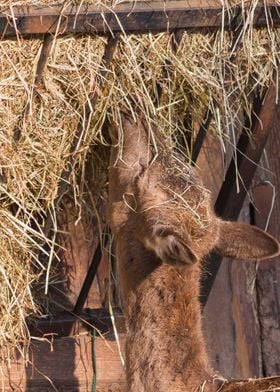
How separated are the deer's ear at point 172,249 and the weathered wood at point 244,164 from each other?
855mm

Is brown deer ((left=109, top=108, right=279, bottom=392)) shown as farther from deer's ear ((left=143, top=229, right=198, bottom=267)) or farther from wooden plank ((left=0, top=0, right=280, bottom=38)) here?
wooden plank ((left=0, top=0, right=280, bottom=38))

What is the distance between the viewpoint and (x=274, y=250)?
688 centimetres

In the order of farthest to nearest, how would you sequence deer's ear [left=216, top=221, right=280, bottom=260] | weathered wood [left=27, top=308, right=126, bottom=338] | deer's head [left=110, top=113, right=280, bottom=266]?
weathered wood [left=27, top=308, right=126, bottom=338], deer's ear [left=216, top=221, right=280, bottom=260], deer's head [left=110, top=113, right=280, bottom=266]

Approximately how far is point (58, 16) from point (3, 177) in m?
0.90

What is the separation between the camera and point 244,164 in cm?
739

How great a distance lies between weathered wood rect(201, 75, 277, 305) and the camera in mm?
7227

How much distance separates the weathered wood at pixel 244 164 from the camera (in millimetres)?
7227

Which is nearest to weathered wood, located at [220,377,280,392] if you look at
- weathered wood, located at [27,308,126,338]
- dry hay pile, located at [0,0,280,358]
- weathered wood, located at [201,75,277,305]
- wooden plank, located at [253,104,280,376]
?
weathered wood, located at [201,75,277,305]

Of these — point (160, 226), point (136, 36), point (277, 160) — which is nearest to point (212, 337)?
point (277, 160)

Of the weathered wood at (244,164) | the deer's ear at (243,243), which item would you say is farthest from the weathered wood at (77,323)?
the deer's ear at (243,243)

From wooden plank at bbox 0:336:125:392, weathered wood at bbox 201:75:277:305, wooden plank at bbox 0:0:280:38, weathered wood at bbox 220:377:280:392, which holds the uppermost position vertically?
wooden plank at bbox 0:0:280:38

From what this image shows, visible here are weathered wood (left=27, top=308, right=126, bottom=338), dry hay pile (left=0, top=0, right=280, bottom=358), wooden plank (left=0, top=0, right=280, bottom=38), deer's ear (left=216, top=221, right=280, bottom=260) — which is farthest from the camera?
weathered wood (left=27, top=308, right=126, bottom=338)

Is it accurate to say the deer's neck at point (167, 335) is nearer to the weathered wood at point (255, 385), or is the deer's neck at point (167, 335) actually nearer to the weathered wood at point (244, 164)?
the weathered wood at point (255, 385)

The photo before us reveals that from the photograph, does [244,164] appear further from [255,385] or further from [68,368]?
[68,368]
